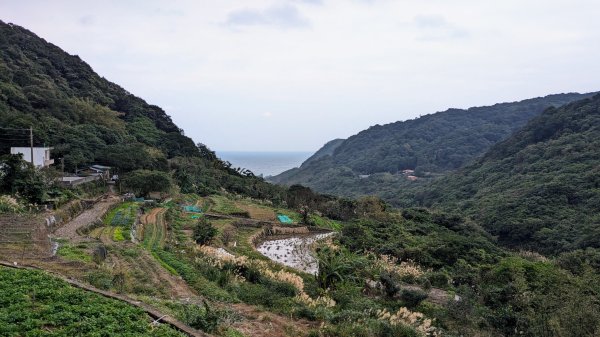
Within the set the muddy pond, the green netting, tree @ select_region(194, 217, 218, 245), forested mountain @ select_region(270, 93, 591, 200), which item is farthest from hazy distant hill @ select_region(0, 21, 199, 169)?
forested mountain @ select_region(270, 93, 591, 200)

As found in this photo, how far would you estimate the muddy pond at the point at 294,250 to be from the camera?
22.1 m

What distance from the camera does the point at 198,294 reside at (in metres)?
12.2

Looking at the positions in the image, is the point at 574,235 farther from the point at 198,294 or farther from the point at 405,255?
the point at 198,294

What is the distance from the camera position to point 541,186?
4306 cm

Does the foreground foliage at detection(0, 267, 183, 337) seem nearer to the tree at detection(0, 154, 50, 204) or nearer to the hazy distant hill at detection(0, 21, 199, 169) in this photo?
the tree at detection(0, 154, 50, 204)

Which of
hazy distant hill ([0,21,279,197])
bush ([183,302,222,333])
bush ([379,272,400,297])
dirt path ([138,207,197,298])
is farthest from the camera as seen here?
hazy distant hill ([0,21,279,197])

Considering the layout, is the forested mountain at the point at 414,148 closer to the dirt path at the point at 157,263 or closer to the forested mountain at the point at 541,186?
the forested mountain at the point at 541,186

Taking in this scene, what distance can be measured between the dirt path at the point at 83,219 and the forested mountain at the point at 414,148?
204 ft

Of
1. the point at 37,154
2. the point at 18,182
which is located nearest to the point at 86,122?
the point at 37,154

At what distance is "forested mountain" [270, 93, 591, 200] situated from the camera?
99750mm

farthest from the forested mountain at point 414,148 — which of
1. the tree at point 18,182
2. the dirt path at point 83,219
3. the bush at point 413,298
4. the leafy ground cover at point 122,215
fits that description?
the bush at point 413,298

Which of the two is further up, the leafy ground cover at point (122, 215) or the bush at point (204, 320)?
the leafy ground cover at point (122, 215)

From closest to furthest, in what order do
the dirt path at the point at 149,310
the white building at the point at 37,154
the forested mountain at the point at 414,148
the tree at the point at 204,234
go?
the dirt path at the point at 149,310 → the tree at the point at 204,234 → the white building at the point at 37,154 → the forested mountain at the point at 414,148

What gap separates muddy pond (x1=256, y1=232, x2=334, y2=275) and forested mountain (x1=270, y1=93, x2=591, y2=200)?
179 ft
